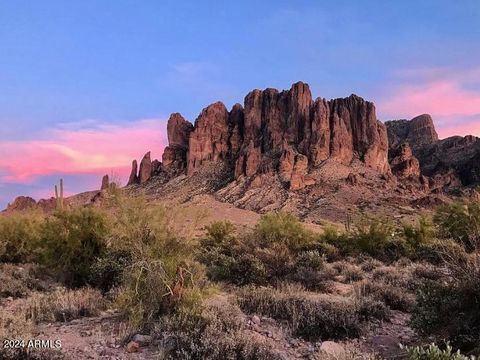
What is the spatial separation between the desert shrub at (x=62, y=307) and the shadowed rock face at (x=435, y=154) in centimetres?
10845

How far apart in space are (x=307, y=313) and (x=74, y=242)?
8.22m

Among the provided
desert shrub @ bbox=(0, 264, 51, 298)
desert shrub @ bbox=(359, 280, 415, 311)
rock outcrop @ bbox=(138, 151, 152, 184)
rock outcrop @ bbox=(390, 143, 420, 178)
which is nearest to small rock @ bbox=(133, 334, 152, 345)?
desert shrub @ bbox=(359, 280, 415, 311)

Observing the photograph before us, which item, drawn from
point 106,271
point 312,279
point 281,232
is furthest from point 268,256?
point 106,271

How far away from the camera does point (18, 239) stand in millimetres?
20562

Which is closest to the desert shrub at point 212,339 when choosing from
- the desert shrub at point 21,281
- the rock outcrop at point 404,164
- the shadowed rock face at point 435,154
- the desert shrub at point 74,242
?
the desert shrub at point 21,281

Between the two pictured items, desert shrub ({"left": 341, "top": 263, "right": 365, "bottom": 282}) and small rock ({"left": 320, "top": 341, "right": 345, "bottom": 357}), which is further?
desert shrub ({"left": 341, "top": 263, "right": 365, "bottom": 282})

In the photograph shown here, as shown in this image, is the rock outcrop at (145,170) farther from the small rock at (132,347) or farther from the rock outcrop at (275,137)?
the small rock at (132,347)

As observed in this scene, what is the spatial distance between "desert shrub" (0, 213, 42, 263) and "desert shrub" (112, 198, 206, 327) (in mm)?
10848

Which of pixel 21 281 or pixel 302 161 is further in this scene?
pixel 302 161

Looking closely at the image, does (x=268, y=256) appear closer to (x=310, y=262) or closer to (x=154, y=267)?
(x=310, y=262)

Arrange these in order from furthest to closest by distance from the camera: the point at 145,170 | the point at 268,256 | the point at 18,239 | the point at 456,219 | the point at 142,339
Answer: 1. the point at 145,170
2. the point at 456,219
3. the point at 18,239
4. the point at 268,256
5. the point at 142,339

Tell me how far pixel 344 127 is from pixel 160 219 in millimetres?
117636

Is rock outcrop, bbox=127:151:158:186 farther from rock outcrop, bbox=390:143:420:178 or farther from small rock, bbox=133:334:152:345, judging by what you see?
small rock, bbox=133:334:152:345

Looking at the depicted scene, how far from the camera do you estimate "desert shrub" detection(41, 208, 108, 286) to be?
44.9ft
